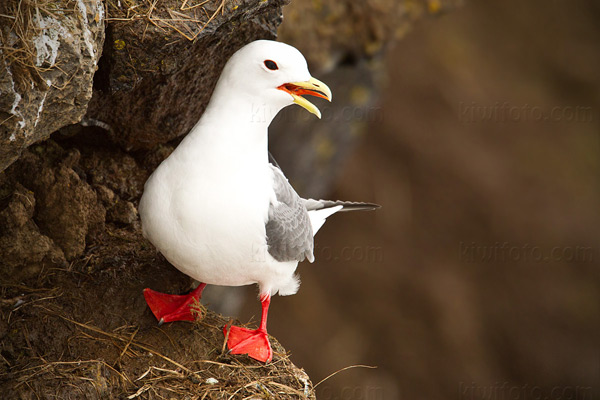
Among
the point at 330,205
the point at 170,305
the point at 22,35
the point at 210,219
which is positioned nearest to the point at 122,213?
the point at 170,305

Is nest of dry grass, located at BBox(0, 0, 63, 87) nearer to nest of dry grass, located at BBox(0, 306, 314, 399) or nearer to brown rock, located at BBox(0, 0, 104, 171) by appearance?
brown rock, located at BBox(0, 0, 104, 171)

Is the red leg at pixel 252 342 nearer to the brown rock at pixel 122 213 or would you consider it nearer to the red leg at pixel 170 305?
the red leg at pixel 170 305

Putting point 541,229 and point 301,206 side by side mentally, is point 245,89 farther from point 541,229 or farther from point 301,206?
point 541,229

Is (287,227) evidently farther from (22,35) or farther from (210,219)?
(22,35)

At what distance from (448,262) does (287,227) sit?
23.6 ft

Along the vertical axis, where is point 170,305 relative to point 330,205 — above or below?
below

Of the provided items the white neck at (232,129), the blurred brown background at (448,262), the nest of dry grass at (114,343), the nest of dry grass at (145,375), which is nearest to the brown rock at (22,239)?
the nest of dry grass at (114,343)

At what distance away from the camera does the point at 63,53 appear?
9.87 ft

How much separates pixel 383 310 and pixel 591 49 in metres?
5.38

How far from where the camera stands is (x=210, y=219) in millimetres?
3566

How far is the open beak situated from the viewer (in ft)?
12.0

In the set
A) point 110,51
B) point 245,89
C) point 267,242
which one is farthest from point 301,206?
point 110,51

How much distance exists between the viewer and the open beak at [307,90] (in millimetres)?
3647

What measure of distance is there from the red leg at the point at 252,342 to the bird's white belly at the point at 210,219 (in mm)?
502
